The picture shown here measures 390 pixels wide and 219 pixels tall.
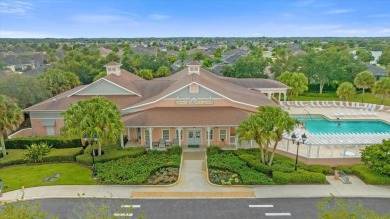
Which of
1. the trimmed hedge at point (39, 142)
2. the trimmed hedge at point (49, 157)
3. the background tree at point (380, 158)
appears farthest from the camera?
the trimmed hedge at point (39, 142)

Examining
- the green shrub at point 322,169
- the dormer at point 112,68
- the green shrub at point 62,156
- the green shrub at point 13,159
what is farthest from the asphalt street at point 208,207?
the dormer at point 112,68

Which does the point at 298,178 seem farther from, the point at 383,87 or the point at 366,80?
the point at 366,80

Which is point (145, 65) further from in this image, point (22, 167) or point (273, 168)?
point (273, 168)

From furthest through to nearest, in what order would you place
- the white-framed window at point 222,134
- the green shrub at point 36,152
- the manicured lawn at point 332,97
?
the manicured lawn at point 332,97, the white-framed window at point 222,134, the green shrub at point 36,152

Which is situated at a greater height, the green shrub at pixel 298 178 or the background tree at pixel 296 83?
the background tree at pixel 296 83

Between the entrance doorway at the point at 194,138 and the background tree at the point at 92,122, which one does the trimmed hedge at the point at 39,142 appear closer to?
the background tree at the point at 92,122

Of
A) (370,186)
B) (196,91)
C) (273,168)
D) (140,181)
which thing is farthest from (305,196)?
(196,91)

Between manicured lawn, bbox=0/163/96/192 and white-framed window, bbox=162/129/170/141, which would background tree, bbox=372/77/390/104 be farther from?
manicured lawn, bbox=0/163/96/192
